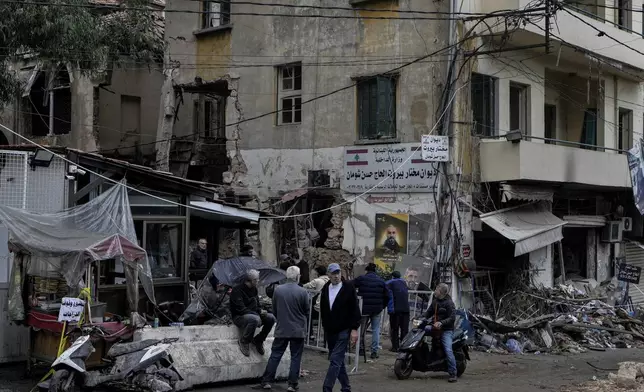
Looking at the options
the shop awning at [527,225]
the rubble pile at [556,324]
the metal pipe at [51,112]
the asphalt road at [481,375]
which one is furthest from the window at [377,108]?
the metal pipe at [51,112]

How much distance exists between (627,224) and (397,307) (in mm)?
10936

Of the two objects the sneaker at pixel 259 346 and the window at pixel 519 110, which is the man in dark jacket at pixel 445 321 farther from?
the window at pixel 519 110

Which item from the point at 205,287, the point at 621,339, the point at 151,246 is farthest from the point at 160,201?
the point at 621,339

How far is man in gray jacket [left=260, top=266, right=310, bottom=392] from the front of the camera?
10859 mm

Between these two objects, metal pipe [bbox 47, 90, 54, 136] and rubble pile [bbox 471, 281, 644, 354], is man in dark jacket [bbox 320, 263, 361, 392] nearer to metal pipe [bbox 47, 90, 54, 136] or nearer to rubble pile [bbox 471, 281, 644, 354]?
rubble pile [bbox 471, 281, 644, 354]

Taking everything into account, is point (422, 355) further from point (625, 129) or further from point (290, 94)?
point (625, 129)

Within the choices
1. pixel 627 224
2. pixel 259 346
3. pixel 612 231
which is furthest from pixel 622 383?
pixel 627 224

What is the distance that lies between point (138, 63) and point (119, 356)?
16083 mm

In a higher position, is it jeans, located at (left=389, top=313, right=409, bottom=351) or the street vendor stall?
the street vendor stall

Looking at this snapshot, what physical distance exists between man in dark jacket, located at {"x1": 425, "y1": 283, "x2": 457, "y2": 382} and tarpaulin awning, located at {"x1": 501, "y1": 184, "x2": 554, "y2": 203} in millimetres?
6434

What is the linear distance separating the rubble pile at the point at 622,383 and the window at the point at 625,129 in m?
12.9

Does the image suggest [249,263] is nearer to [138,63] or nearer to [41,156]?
[41,156]

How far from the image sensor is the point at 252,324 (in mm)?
11516

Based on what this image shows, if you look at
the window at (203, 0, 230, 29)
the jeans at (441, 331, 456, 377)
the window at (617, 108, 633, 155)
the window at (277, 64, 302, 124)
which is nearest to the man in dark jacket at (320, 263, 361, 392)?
the jeans at (441, 331, 456, 377)
